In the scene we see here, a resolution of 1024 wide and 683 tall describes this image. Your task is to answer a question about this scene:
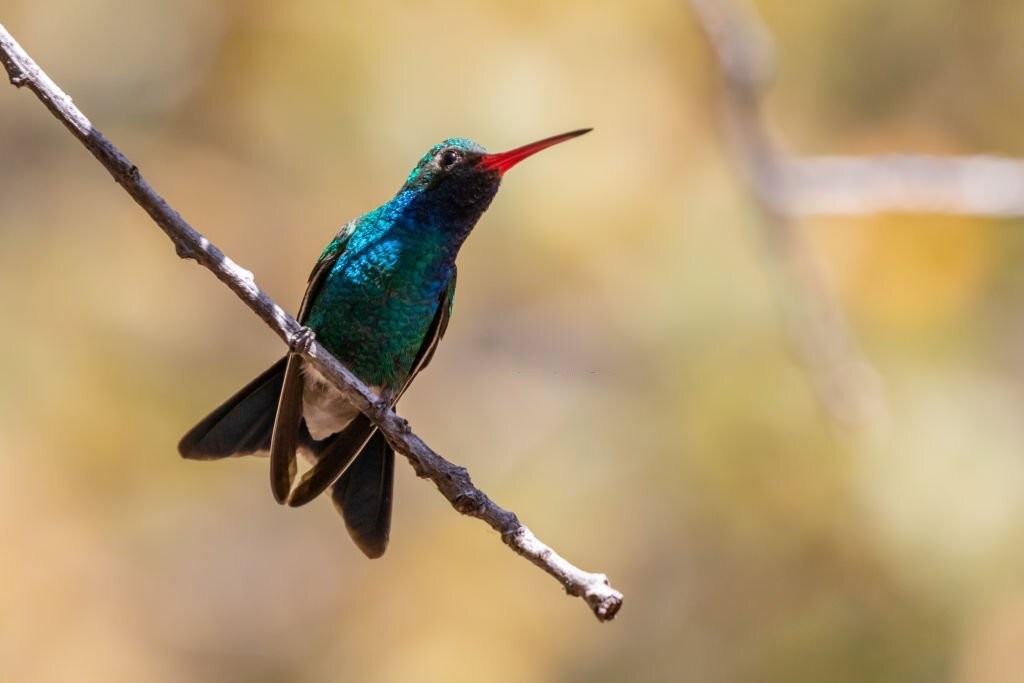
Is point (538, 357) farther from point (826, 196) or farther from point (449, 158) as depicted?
point (449, 158)

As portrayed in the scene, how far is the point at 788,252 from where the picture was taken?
4473 mm

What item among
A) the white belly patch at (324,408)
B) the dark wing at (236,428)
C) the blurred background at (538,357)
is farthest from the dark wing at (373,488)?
the blurred background at (538,357)

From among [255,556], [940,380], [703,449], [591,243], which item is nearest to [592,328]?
[591,243]

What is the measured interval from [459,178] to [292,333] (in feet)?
2.61

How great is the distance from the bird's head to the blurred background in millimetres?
2772

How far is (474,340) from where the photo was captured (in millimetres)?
7035

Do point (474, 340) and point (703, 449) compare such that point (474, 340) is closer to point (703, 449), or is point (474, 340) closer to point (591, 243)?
point (591, 243)

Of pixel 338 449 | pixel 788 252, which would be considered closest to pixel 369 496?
pixel 338 449

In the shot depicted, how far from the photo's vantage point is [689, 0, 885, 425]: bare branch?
4.15 m

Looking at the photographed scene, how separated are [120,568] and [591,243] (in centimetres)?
321

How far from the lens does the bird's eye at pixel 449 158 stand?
3197 mm

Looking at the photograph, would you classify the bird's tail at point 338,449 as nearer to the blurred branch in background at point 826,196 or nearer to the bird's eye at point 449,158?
the bird's eye at point 449,158

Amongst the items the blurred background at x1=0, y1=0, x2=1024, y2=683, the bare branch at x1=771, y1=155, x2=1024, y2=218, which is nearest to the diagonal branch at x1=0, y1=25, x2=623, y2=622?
the bare branch at x1=771, y1=155, x2=1024, y2=218

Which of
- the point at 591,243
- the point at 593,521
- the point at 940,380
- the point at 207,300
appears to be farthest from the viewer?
the point at 207,300
